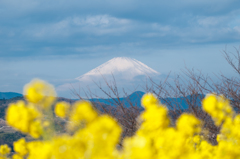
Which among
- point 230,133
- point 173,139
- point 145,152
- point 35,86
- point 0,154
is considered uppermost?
point 35,86

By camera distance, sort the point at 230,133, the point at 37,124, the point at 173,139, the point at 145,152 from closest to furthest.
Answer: the point at 145,152 < the point at 173,139 < the point at 37,124 < the point at 230,133

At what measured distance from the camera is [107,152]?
1489 mm

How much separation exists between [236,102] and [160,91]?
6.32 ft

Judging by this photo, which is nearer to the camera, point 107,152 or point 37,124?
point 107,152

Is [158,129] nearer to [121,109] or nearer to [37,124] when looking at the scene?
[37,124]

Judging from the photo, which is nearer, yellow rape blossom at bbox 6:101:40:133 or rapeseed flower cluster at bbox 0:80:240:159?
rapeseed flower cluster at bbox 0:80:240:159

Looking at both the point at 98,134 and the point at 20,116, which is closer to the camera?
the point at 98,134

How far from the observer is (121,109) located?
22.8ft

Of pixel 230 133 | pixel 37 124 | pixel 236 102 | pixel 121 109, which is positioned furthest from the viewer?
pixel 121 109

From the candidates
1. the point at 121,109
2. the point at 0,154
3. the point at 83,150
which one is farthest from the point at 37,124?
the point at 121,109

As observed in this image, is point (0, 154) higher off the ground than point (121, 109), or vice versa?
point (0, 154)

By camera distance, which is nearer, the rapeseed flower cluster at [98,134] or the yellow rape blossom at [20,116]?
the rapeseed flower cluster at [98,134]

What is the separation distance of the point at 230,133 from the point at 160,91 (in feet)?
14.1

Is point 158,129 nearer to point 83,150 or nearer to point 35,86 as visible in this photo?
point 83,150
